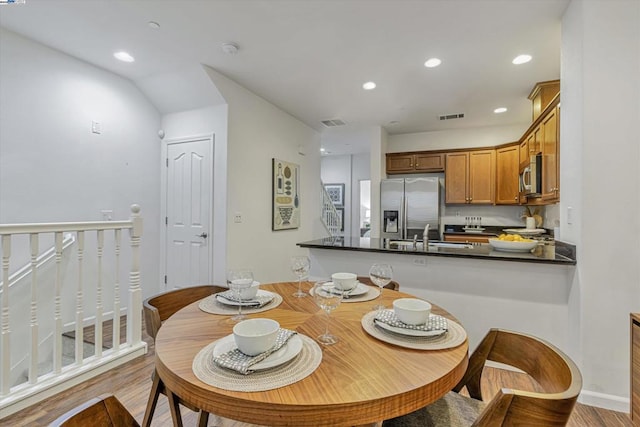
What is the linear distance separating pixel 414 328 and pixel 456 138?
5100 mm

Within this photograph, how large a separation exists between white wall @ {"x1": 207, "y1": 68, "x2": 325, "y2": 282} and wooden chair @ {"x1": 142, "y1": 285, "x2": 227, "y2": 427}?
166 cm

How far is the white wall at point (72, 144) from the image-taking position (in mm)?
2643

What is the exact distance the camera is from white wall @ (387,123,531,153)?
16.8ft

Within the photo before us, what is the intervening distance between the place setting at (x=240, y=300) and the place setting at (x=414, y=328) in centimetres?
50

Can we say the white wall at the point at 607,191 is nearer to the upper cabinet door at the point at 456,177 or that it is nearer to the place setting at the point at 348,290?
the place setting at the point at 348,290

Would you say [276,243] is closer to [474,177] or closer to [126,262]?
[126,262]

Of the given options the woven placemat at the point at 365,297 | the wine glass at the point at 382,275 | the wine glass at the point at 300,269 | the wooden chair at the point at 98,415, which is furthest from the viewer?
the wine glass at the point at 300,269

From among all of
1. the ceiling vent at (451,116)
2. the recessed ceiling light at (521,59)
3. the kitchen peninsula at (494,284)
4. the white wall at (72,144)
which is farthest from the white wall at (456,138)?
the white wall at (72,144)

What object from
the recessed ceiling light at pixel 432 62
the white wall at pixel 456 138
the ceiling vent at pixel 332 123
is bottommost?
the white wall at pixel 456 138

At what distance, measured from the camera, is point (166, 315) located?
5.41ft

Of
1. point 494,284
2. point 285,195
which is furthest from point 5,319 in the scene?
point 494,284

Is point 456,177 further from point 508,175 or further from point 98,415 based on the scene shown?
point 98,415

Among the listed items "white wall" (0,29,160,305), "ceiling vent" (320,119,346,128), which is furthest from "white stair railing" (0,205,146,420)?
"ceiling vent" (320,119,346,128)

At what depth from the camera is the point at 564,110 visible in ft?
7.44
